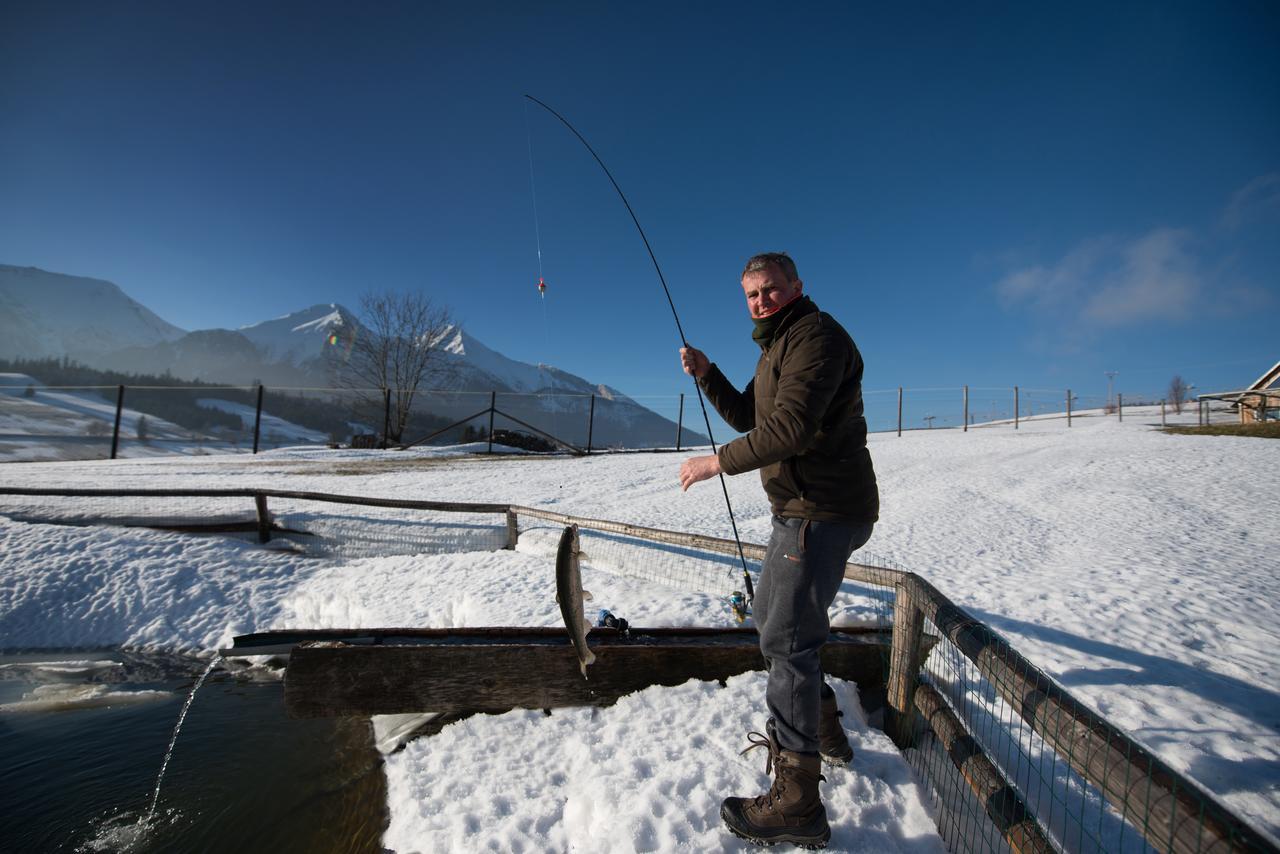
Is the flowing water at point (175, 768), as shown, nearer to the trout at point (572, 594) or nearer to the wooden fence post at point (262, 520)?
the trout at point (572, 594)

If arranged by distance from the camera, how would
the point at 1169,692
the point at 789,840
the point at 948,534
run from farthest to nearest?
the point at 948,534 → the point at 1169,692 → the point at 789,840

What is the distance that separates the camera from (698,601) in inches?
173

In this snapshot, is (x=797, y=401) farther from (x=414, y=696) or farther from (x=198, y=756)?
(x=198, y=756)

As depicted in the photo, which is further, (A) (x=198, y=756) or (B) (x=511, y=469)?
(B) (x=511, y=469)

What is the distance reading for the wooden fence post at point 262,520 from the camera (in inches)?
286

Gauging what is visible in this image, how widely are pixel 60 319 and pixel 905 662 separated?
871ft

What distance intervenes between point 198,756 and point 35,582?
444cm

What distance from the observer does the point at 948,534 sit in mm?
6418

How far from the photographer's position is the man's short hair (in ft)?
7.25

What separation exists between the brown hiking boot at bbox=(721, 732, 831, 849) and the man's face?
70.2 inches

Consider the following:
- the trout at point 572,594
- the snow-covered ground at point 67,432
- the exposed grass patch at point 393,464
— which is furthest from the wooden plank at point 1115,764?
the snow-covered ground at point 67,432

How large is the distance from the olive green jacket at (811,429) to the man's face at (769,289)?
0.07 meters

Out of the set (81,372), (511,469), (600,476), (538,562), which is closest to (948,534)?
(538,562)

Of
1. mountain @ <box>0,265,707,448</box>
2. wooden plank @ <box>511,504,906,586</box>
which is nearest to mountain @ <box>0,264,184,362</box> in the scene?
mountain @ <box>0,265,707,448</box>
